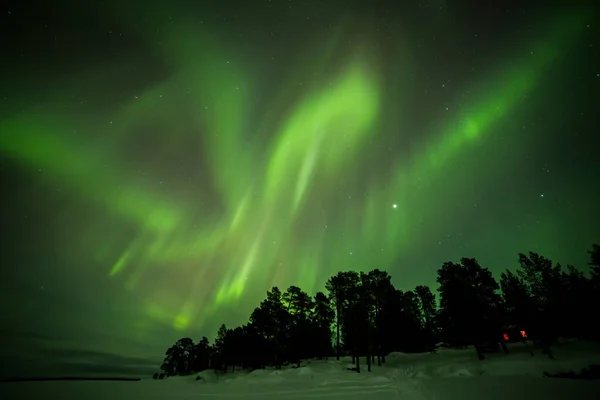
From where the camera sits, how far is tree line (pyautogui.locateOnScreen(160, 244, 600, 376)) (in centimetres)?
3884

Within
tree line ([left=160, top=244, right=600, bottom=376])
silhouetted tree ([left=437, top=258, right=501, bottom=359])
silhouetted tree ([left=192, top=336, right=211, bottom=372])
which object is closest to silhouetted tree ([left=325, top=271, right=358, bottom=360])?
tree line ([left=160, top=244, right=600, bottom=376])

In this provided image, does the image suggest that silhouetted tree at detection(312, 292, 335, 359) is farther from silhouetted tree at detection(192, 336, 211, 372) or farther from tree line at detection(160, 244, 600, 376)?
silhouetted tree at detection(192, 336, 211, 372)

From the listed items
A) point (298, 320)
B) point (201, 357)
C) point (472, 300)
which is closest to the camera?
point (472, 300)

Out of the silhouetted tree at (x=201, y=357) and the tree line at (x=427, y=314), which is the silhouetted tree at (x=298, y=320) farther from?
the silhouetted tree at (x=201, y=357)

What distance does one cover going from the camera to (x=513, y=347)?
42219mm

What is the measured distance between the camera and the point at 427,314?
2349 inches

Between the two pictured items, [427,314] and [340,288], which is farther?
[427,314]

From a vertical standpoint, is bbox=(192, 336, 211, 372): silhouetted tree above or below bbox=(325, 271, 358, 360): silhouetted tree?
below

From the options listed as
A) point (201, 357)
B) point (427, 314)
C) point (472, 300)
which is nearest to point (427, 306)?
Answer: point (427, 314)

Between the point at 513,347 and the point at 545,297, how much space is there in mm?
9967

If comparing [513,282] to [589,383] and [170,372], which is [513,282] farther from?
[170,372]

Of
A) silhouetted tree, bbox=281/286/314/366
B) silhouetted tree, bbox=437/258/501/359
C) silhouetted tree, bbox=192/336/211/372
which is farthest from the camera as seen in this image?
silhouetted tree, bbox=192/336/211/372

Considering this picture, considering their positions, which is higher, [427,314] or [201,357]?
[427,314]

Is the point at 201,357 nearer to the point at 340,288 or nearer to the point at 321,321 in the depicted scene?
the point at 321,321
